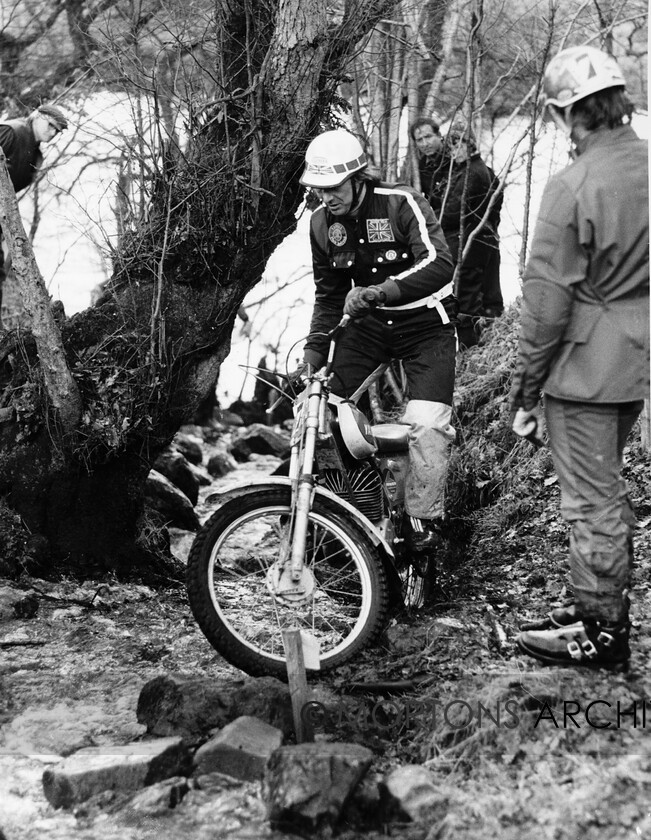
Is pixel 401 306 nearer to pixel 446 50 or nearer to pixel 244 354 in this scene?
pixel 446 50

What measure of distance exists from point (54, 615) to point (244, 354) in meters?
9.27

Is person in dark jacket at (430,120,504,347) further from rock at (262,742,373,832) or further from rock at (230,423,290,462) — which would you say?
rock at (262,742,373,832)

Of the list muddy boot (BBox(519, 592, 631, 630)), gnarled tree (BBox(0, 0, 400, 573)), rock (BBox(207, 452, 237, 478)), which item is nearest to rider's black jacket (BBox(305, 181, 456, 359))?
gnarled tree (BBox(0, 0, 400, 573))

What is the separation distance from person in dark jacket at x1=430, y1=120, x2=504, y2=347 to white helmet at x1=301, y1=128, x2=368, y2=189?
3.32 meters

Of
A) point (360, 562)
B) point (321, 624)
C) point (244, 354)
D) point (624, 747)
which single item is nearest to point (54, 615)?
point (321, 624)

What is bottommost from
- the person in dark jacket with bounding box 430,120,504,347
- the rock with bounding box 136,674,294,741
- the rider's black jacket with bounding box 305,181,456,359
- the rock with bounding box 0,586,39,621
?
the rock with bounding box 136,674,294,741

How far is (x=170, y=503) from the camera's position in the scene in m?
7.91

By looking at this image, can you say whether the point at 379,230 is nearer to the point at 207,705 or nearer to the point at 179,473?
the point at 207,705

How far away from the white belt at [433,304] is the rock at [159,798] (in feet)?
8.53


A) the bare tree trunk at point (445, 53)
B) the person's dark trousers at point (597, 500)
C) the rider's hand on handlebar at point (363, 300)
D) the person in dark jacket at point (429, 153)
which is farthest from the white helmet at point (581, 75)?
the bare tree trunk at point (445, 53)

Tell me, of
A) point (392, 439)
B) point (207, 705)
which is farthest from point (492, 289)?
point (207, 705)

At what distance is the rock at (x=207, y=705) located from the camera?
3.70m

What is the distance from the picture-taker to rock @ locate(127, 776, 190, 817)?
3182mm

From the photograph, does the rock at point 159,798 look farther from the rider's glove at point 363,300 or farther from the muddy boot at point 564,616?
the rider's glove at point 363,300
